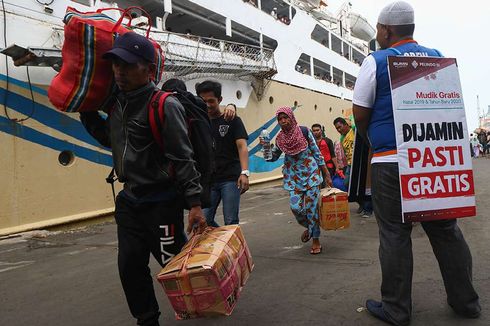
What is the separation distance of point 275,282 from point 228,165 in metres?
1.08

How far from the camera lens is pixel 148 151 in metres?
2.04

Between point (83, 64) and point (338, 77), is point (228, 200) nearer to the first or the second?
point (83, 64)

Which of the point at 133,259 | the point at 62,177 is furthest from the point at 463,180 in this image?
the point at 62,177

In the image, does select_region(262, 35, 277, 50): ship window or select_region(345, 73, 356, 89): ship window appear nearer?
select_region(262, 35, 277, 50): ship window

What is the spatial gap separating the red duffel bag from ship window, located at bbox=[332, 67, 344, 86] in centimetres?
2145

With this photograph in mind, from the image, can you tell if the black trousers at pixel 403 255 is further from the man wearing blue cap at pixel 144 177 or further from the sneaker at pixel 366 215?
the sneaker at pixel 366 215

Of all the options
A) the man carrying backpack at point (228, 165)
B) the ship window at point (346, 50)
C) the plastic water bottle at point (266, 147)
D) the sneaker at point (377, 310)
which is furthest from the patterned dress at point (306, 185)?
the ship window at point (346, 50)

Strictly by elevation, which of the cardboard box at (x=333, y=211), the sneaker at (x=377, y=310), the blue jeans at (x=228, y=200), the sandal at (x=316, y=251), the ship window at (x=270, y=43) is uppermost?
the ship window at (x=270, y=43)

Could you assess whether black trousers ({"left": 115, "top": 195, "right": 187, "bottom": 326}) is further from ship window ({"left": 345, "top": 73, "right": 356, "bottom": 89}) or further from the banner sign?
ship window ({"left": 345, "top": 73, "right": 356, "bottom": 89})

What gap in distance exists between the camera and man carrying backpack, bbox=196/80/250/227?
3.49 m

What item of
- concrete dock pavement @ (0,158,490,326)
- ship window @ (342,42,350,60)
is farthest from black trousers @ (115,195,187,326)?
ship window @ (342,42,350,60)

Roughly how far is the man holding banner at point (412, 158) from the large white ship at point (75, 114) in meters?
5.74

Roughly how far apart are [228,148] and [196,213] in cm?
161

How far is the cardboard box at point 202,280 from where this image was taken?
1738 mm
